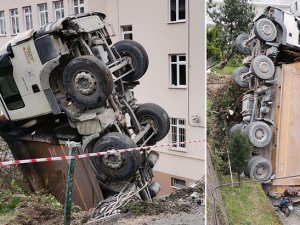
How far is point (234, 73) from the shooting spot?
212cm

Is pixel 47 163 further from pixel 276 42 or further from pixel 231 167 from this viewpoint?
pixel 276 42

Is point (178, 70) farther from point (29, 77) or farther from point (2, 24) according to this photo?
point (2, 24)

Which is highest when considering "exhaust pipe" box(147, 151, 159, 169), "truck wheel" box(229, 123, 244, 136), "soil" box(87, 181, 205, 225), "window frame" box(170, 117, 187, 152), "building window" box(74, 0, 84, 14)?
"building window" box(74, 0, 84, 14)

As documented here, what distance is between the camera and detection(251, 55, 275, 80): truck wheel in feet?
6.85

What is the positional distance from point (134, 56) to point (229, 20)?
139 centimetres

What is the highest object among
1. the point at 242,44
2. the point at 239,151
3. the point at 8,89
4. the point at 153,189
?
the point at 242,44

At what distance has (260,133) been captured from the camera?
212 centimetres

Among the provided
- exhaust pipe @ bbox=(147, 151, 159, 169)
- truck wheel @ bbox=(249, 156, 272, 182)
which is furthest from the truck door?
truck wheel @ bbox=(249, 156, 272, 182)

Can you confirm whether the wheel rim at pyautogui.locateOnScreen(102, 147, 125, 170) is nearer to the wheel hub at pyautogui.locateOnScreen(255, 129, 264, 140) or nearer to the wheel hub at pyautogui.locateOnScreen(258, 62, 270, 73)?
the wheel hub at pyautogui.locateOnScreen(255, 129, 264, 140)

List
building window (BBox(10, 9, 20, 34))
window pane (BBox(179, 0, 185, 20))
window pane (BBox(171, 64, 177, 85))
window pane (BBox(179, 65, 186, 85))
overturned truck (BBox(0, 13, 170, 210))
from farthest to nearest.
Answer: building window (BBox(10, 9, 20, 34)) < overturned truck (BBox(0, 13, 170, 210)) < window pane (BBox(171, 64, 177, 85)) < window pane (BBox(179, 65, 186, 85)) < window pane (BBox(179, 0, 185, 20))

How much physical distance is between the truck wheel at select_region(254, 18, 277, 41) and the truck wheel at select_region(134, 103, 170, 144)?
121cm

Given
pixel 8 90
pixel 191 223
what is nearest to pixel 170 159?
pixel 191 223

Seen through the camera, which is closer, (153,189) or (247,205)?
(247,205)

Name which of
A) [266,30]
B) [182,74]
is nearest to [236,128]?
[266,30]
